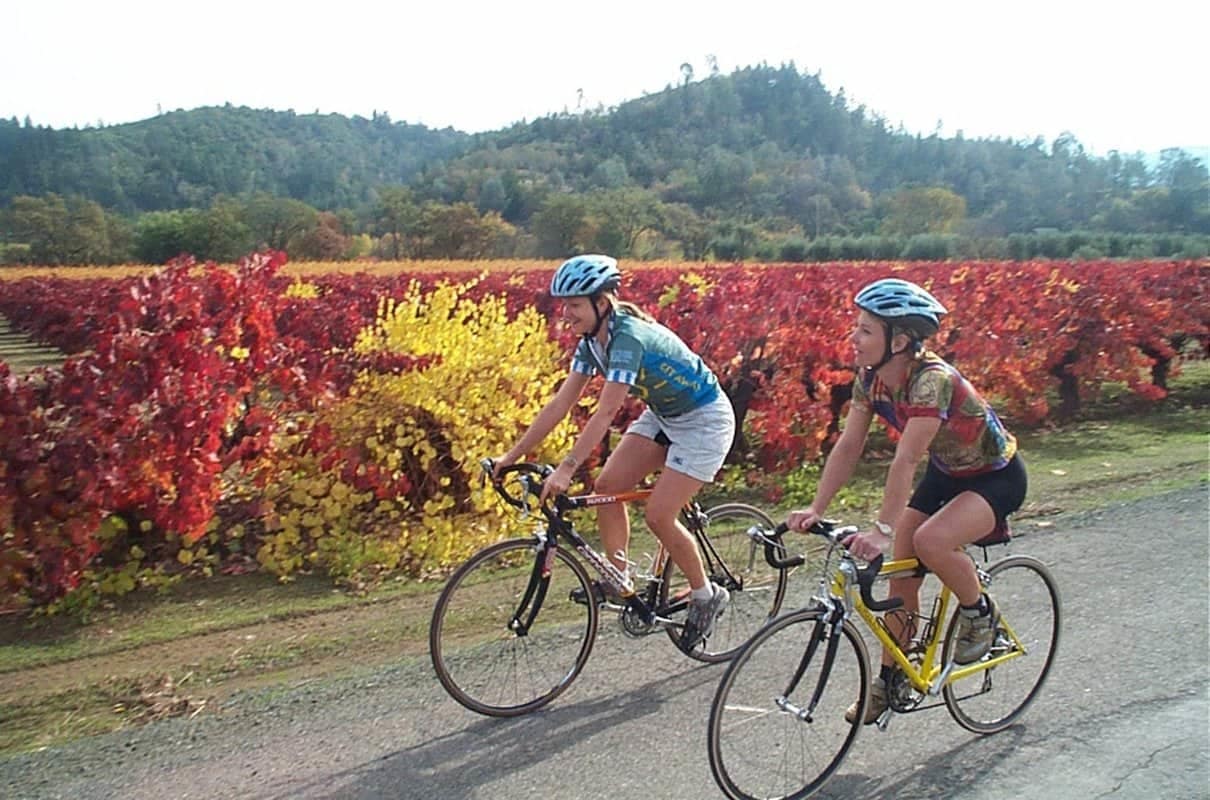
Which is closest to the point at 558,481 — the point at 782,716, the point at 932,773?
the point at 782,716

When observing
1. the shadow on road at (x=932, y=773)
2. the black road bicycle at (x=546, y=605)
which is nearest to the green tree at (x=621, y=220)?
the black road bicycle at (x=546, y=605)

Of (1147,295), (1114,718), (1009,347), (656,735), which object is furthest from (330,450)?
(1147,295)

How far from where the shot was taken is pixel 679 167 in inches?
5404

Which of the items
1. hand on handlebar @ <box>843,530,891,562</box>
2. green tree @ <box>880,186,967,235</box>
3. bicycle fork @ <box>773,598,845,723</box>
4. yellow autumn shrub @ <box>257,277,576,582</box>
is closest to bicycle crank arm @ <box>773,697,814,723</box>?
bicycle fork @ <box>773,598,845,723</box>

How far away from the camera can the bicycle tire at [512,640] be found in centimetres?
445

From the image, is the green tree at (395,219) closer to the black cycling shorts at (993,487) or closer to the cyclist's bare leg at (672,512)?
the cyclist's bare leg at (672,512)

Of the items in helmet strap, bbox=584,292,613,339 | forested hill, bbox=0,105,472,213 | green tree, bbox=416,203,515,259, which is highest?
forested hill, bbox=0,105,472,213

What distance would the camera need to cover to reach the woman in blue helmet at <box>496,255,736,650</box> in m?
4.43

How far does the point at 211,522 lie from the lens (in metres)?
6.66

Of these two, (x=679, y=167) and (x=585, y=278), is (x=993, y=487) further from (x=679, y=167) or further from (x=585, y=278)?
(x=679, y=167)

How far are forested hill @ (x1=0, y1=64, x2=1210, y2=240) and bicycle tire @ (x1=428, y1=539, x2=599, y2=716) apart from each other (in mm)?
45680

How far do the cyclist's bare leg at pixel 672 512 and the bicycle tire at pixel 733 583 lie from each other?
1.05 ft

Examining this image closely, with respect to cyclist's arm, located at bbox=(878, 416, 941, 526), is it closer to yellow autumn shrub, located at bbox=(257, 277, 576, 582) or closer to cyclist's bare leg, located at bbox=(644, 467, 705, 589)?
cyclist's bare leg, located at bbox=(644, 467, 705, 589)

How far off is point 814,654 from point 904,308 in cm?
137
